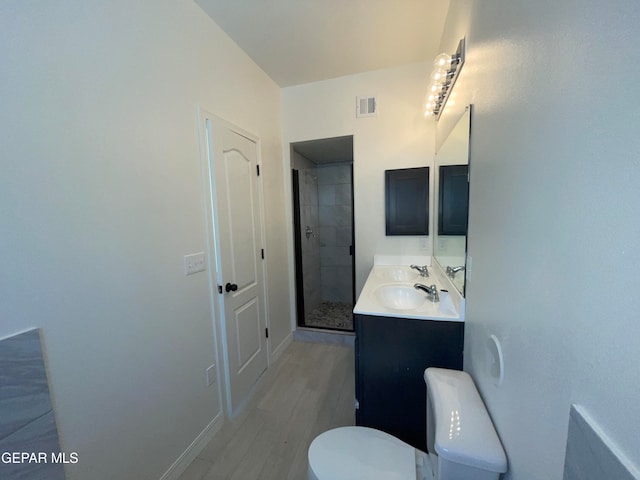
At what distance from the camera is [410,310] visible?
1349 millimetres

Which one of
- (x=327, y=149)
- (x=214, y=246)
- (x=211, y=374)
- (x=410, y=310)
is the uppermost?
(x=327, y=149)

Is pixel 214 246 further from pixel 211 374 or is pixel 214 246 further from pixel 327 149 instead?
pixel 327 149

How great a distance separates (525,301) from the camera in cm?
62

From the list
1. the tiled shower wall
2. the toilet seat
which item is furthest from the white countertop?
the tiled shower wall

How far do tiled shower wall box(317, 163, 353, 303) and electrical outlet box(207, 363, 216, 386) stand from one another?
2.41m

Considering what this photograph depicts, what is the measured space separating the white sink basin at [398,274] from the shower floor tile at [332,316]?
1.00 m

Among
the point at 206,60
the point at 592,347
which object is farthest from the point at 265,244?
the point at 592,347

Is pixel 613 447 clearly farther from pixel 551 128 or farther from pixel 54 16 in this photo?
pixel 54 16

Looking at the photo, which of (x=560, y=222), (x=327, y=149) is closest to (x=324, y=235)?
(x=327, y=149)

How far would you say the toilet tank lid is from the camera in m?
0.68

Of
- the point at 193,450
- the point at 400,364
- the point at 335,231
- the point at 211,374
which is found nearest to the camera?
the point at 400,364

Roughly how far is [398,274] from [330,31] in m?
1.98

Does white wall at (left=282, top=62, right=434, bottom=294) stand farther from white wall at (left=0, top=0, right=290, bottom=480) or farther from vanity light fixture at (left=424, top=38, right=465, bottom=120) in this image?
white wall at (left=0, top=0, right=290, bottom=480)

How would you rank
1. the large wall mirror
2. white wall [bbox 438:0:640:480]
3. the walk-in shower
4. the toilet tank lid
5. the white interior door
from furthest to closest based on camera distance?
the walk-in shower < the white interior door < the large wall mirror < the toilet tank lid < white wall [bbox 438:0:640:480]
